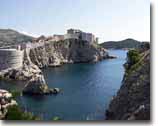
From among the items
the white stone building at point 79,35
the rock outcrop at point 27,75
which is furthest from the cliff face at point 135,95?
the rock outcrop at point 27,75

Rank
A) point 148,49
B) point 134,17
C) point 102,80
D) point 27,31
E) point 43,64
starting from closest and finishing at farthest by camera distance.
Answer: point 148,49, point 134,17, point 27,31, point 43,64, point 102,80

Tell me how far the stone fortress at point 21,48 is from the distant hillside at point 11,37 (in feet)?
0.24

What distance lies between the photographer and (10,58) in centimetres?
545

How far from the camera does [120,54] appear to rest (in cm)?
547

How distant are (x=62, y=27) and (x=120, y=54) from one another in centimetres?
89

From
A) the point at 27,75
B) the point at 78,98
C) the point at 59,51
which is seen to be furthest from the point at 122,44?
the point at 27,75

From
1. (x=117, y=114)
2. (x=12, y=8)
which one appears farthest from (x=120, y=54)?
(x=12, y=8)

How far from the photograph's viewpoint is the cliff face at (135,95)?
4492 mm

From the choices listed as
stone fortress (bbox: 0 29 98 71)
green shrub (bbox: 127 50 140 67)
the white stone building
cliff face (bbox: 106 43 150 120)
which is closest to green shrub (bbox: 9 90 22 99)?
stone fortress (bbox: 0 29 98 71)

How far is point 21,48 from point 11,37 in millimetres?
497

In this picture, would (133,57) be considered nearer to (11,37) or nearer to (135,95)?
(135,95)

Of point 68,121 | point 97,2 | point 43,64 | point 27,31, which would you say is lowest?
point 68,121

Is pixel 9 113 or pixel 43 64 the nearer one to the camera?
pixel 9 113

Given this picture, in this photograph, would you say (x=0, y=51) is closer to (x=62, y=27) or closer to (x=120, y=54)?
(x=62, y=27)
